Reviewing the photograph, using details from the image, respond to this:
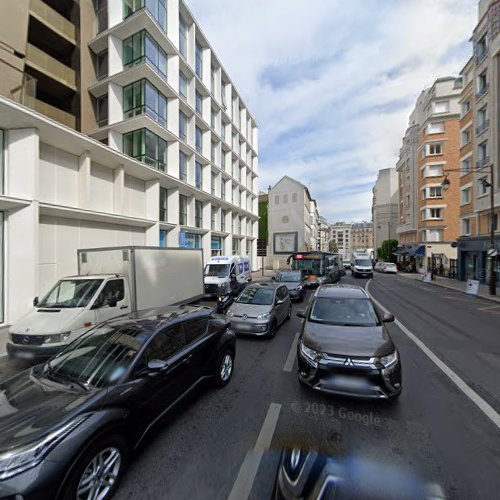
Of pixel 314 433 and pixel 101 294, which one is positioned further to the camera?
pixel 101 294

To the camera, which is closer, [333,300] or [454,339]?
[333,300]

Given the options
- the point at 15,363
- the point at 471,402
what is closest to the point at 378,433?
the point at 471,402

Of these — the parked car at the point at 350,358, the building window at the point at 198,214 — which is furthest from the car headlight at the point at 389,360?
the building window at the point at 198,214

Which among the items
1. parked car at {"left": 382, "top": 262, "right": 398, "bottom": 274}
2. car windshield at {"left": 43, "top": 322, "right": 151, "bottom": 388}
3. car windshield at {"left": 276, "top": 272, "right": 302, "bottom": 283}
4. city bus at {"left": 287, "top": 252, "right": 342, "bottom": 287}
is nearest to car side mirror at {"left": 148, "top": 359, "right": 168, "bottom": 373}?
car windshield at {"left": 43, "top": 322, "right": 151, "bottom": 388}

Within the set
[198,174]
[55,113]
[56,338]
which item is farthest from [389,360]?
[198,174]

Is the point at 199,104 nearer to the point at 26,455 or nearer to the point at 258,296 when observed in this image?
the point at 258,296

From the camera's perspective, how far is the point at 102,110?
1617 cm

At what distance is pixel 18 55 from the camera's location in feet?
37.1

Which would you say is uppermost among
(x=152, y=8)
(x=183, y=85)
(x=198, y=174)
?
(x=152, y=8)

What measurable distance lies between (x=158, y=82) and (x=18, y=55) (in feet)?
20.9

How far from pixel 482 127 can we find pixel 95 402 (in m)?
28.2

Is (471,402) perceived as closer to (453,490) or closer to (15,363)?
(453,490)

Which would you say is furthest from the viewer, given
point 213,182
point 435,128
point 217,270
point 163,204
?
point 435,128

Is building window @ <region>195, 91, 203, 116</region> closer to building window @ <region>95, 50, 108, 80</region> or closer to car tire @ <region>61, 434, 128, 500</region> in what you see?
building window @ <region>95, 50, 108, 80</region>
